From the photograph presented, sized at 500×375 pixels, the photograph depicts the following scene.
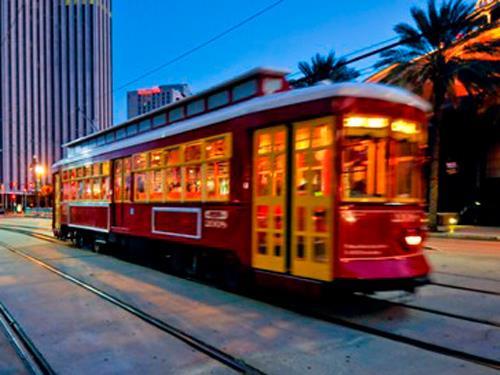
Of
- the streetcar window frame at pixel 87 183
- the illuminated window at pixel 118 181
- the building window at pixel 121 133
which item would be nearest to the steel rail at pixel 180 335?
the illuminated window at pixel 118 181

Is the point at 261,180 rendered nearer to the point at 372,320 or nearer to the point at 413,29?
the point at 372,320

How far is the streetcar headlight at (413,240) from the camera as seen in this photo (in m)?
6.50

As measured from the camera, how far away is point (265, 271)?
23.0 feet

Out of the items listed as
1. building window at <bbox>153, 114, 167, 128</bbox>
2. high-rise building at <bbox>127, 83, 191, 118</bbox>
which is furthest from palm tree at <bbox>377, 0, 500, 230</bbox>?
building window at <bbox>153, 114, 167, 128</bbox>

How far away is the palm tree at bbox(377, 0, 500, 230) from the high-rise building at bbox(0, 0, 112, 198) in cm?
6463

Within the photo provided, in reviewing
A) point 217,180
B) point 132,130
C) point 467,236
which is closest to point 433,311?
point 217,180

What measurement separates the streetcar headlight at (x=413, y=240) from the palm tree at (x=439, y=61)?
15756 millimetres

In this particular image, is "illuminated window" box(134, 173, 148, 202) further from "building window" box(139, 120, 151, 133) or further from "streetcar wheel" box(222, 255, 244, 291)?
"streetcar wheel" box(222, 255, 244, 291)

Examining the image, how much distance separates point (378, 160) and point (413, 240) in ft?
4.10

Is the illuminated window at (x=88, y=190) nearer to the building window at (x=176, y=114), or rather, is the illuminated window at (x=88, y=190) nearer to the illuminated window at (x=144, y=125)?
the illuminated window at (x=144, y=125)

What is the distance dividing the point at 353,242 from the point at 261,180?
1820mm

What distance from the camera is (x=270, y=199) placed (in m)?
7.07

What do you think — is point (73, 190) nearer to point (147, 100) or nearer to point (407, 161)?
point (407, 161)

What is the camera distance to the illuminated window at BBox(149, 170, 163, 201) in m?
10.0
